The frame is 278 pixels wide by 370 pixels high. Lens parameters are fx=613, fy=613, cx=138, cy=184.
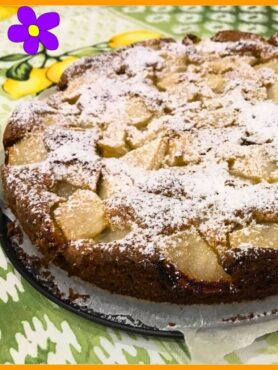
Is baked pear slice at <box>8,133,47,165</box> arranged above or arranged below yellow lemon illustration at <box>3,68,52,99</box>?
above

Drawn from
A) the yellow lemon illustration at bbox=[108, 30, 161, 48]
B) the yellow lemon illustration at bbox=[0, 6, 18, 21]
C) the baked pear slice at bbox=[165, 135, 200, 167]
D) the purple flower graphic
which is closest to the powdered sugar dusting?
the baked pear slice at bbox=[165, 135, 200, 167]

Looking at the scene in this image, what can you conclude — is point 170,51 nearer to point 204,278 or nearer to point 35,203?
point 35,203

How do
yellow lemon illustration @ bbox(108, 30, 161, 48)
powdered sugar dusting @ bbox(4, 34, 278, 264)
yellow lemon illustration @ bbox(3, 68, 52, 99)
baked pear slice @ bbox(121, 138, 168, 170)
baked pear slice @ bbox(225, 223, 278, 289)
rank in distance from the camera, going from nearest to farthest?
baked pear slice @ bbox(225, 223, 278, 289) < powdered sugar dusting @ bbox(4, 34, 278, 264) < baked pear slice @ bbox(121, 138, 168, 170) < yellow lemon illustration @ bbox(3, 68, 52, 99) < yellow lemon illustration @ bbox(108, 30, 161, 48)

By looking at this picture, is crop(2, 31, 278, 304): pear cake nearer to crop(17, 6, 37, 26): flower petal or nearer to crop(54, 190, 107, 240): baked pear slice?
crop(54, 190, 107, 240): baked pear slice

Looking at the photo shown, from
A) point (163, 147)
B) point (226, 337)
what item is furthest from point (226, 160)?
point (226, 337)

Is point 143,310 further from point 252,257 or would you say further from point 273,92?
point 273,92

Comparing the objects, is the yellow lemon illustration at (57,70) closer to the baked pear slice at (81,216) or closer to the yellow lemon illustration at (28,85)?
the yellow lemon illustration at (28,85)
